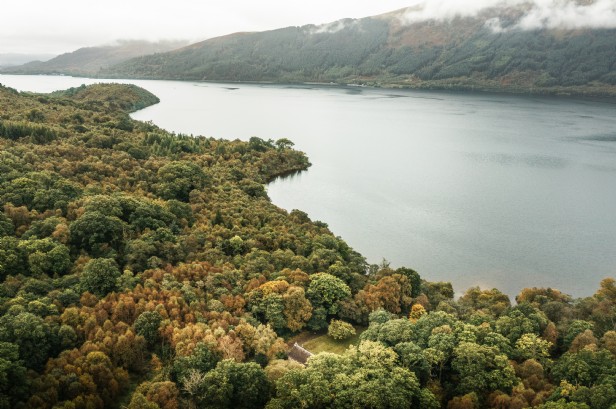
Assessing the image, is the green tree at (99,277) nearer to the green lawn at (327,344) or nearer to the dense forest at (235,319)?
the dense forest at (235,319)

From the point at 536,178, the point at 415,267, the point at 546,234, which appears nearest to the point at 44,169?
the point at 415,267

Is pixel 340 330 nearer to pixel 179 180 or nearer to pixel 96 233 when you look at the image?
pixel 96 233

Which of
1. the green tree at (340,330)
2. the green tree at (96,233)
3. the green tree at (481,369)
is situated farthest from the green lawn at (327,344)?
the green tree at (96,233)

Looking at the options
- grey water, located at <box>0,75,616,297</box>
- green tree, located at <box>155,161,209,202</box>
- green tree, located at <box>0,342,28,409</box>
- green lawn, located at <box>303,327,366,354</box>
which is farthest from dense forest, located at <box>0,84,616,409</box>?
grey water, located at <box>0,75,616,297</box>

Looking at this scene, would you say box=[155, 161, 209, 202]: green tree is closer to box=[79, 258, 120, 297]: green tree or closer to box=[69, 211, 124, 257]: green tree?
box=[69, 211, 124, 257]: green tree

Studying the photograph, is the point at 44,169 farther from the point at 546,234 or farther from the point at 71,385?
the point at 546,234
